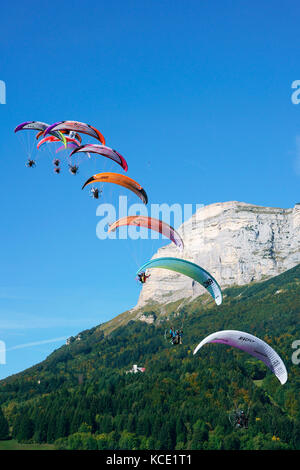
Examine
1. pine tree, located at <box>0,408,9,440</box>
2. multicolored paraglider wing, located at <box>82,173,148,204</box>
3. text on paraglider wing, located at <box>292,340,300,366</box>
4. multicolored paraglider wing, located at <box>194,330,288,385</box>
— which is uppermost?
multicolored paraglider wing, located at <box>82,173,148,204</box>

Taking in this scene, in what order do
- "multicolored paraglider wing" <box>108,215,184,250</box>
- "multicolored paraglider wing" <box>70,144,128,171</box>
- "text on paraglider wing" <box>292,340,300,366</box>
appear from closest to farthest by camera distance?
"multicolored paraglider wing" <box>70,144,128,171</box> < "multicolored paraglider wing" <box>108,215,184,250</box> < "text on paraglider wing" <box>292,340,300,366</box>

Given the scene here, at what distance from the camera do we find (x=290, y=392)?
142 m

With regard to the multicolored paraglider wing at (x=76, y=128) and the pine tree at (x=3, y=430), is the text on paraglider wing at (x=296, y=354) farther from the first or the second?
the multicolored paraglider wing at (x=76, y=128)

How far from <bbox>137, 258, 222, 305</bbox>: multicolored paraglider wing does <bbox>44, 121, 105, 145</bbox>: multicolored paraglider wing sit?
1356cm

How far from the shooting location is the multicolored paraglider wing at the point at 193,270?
2080 inches

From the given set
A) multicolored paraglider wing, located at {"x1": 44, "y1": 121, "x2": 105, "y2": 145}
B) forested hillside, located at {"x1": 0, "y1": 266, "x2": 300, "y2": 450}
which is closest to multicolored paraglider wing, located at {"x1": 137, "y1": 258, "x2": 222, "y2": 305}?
multicolored paraglider wing, located at {"x1": 44, "y1": 121, "x2": 105, "y2": 145}

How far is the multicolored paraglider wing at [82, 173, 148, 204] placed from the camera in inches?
2234

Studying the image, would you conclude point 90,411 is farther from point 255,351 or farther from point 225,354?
point 255,351

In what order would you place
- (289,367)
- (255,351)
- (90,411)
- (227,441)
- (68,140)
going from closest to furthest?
(255,351) → (68,140) → (227,441) → (90,411) → (289,367)

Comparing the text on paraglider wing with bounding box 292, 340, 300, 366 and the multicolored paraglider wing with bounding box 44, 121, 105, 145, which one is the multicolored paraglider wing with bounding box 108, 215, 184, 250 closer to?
the multicolored paraglider wing with bounding box 44, 121, 105, 145

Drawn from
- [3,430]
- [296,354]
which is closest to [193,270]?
[3,430]

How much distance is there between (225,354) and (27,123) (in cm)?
12172

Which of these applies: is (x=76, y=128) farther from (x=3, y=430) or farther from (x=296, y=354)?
(x=296, y=354)
